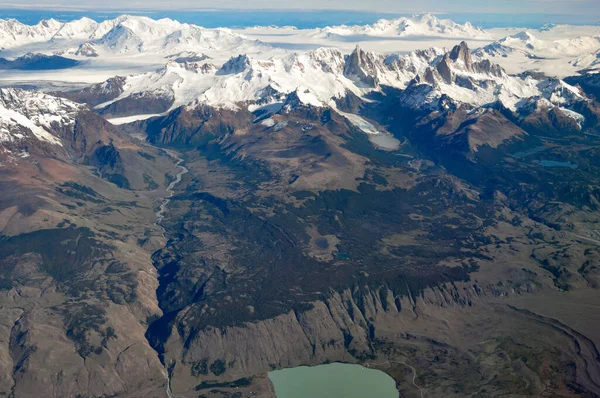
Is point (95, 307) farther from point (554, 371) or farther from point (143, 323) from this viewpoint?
point (554, 371)

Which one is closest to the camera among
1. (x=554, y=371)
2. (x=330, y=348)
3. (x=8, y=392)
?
(x=8, y=392)

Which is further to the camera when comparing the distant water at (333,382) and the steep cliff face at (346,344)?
the steep cliff face at (346,344)

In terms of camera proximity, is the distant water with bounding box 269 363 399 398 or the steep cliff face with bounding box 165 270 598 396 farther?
the steep cliff face with bounding box 165 270 598 396

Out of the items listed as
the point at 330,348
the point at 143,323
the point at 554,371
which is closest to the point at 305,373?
the point at 330,348

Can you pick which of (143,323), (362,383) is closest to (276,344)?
(362,383)

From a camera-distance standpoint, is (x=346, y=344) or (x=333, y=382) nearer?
(x=333, y=382)

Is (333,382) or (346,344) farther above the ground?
(346,344)

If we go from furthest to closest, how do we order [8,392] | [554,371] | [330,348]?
[330,348] < [554,371] < [8,392]

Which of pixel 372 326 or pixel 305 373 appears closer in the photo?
pixel 305 373
